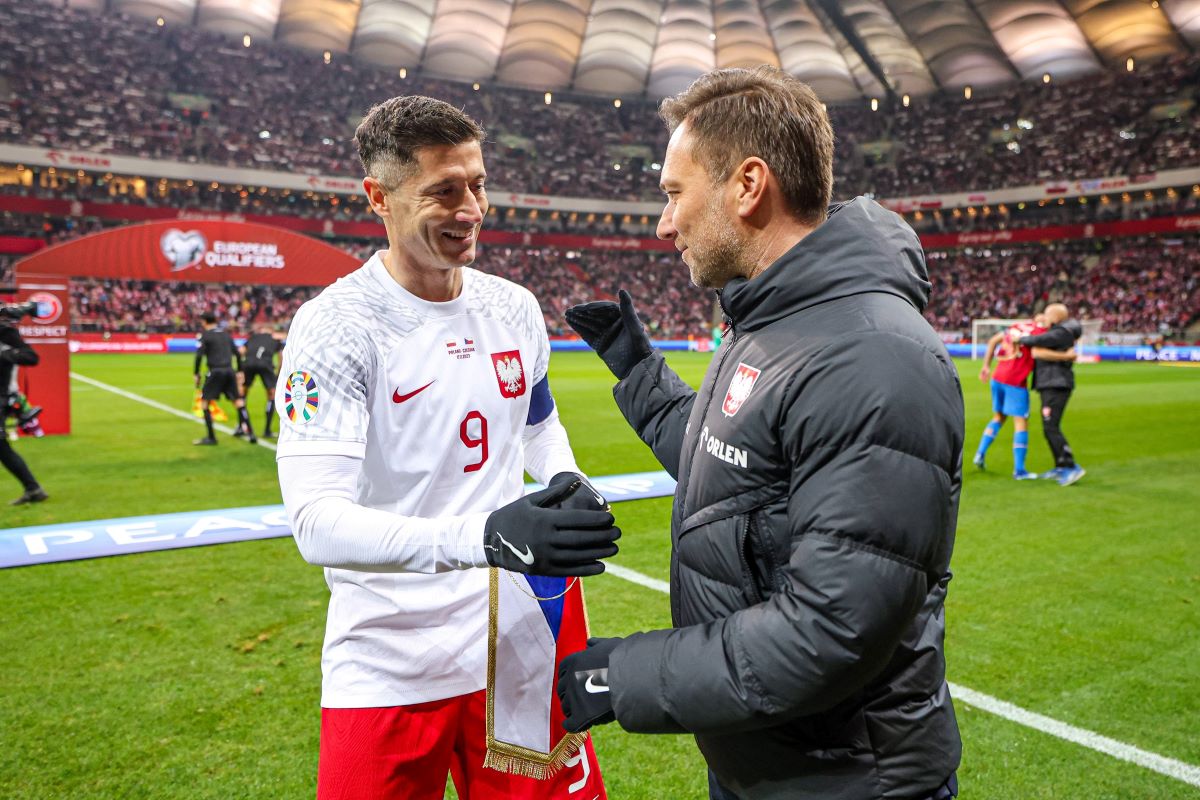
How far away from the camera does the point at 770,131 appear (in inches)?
67.9

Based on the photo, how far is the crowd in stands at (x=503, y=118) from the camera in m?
49.0

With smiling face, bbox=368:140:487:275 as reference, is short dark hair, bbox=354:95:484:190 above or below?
above

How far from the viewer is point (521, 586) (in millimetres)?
2361

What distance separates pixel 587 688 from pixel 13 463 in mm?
9414

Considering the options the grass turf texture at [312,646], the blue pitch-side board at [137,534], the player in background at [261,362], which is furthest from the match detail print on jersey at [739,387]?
the player in background at [261,362]

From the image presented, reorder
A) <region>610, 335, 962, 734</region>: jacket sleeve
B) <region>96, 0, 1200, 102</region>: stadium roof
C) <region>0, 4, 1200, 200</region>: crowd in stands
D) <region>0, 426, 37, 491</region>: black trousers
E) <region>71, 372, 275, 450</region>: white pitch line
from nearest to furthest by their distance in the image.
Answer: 1. <region>610, 335, 962, 734</region>: jacket sleeve
2. <region>0, 426, 37, 491</region>: black trousers
3. <region>71, 372, 275, 450</region>: white pitch line
4. <region>96, 0, 1200, 102</region>: stadium roof
5. <region>0, 4, 1200, 200</region>: crowd in stands

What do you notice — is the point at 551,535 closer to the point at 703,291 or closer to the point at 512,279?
the point at 703,291

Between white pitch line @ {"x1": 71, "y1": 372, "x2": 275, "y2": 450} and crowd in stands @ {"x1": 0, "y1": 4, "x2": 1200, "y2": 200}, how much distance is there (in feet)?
97.8

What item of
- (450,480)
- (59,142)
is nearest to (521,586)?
(450,480)

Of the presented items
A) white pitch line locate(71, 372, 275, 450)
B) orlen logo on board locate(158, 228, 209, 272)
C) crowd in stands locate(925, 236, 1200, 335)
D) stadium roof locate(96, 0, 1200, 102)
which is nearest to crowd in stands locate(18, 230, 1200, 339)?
crowd in stands locate(925, 236, 1200, 335)

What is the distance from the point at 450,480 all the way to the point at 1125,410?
19.3 metres

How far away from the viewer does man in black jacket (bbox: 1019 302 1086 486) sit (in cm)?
1020

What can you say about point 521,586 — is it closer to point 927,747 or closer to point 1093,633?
point 927,747

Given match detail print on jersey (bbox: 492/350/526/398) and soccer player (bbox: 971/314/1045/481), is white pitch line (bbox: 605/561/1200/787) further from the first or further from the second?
soccer player (bbox: 971/314/1045/481)
